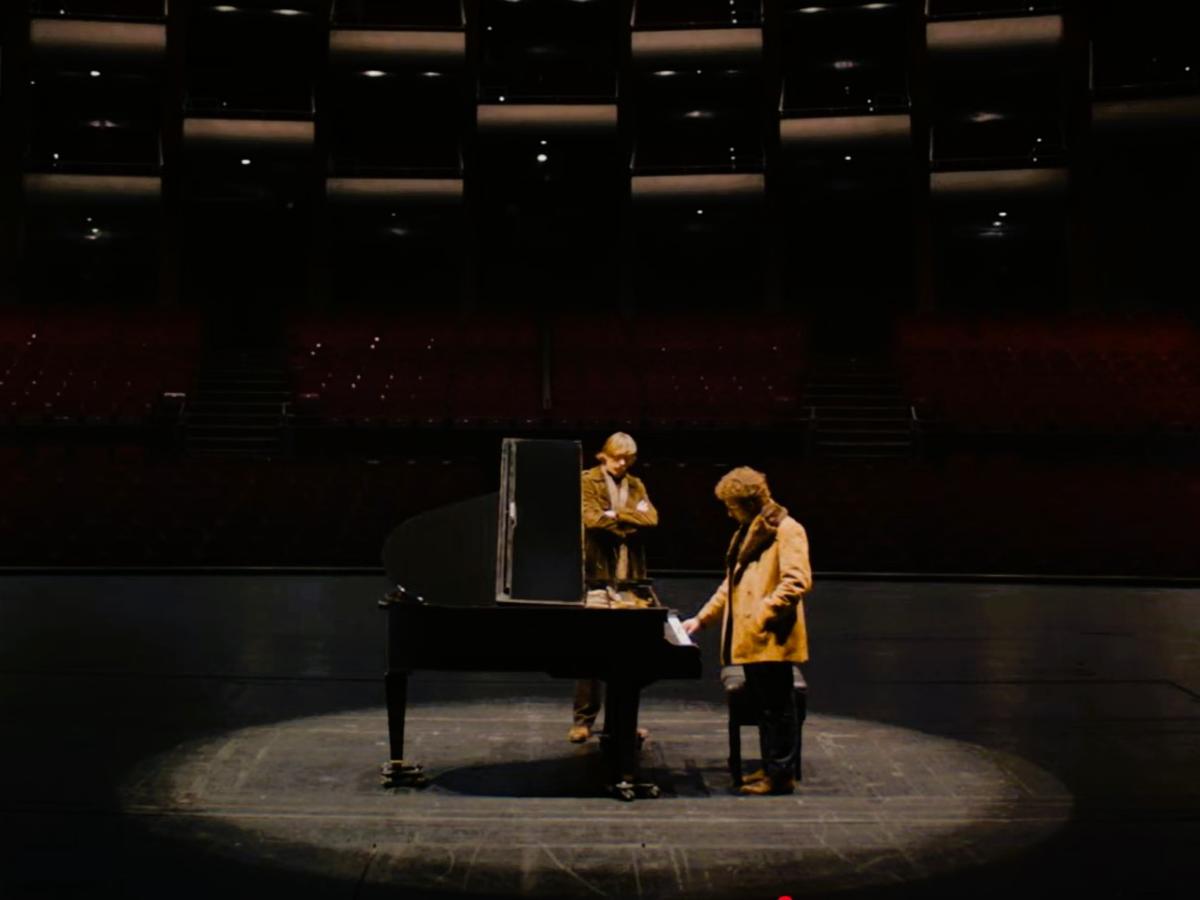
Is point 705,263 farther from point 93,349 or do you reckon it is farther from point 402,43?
point 93,349

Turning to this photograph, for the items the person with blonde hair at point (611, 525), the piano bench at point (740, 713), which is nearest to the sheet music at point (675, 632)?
the piano bench at point (740, 713)

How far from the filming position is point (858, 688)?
187 inches

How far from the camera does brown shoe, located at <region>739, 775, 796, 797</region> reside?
3.26 m

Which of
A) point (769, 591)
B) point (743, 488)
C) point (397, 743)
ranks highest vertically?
point (743, 488)

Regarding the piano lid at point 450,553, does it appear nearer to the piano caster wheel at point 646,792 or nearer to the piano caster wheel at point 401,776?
the piano caster wheel at point 401,776

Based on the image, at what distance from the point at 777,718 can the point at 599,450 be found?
708 cm

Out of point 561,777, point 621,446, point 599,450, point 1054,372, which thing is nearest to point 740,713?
point 561,777

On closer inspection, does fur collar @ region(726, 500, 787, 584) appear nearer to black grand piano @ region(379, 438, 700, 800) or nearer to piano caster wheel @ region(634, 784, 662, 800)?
black grand piano @ region(379, 438, 700, 800)

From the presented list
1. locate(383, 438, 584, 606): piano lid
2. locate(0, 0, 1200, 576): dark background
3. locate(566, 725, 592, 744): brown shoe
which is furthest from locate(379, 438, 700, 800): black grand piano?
locate(0, 0, 1200, 576): dark background

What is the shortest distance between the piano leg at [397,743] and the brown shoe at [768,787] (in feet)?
3.05

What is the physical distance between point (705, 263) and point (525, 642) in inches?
531

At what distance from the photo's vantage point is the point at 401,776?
3305mm

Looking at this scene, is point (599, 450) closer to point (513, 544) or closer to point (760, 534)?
point (760, 534)

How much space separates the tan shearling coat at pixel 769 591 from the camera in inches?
127
